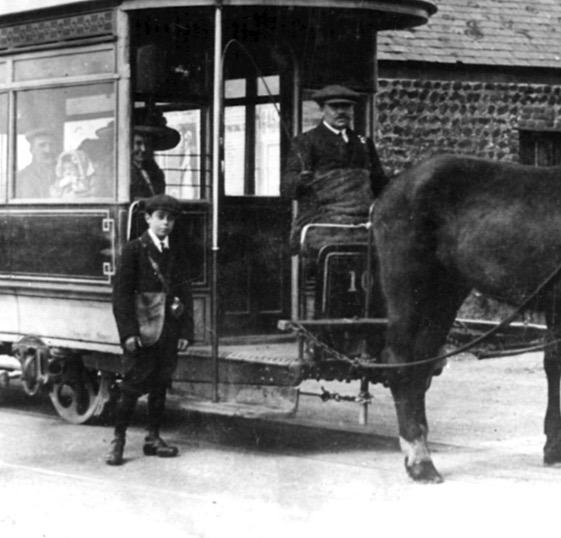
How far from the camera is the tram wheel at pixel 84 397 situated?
9.73 meters

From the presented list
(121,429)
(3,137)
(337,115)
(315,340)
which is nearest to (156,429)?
(121,429)

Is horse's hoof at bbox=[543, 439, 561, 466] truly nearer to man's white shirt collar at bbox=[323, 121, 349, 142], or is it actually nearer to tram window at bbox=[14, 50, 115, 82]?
man's white shirt collar at bbox=[323, 121, 349, 142]

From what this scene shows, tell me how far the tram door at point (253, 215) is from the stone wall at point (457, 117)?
17.8 ft

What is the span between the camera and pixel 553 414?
809 centimetres

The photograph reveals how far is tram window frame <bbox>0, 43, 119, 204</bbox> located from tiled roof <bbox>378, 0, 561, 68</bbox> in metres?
6.19

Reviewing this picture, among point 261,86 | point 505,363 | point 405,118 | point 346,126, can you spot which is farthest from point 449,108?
point 346,126

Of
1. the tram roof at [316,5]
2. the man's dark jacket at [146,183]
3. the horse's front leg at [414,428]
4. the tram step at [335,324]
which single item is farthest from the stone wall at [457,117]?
the horse's front leg at [414,428]

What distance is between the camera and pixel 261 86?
981cm

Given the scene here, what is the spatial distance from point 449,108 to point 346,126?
750cm

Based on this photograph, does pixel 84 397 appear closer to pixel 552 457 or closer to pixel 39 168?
pixel 39 168

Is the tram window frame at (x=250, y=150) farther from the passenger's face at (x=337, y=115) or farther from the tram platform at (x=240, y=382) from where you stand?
the tram platform at (x=240, y=382)

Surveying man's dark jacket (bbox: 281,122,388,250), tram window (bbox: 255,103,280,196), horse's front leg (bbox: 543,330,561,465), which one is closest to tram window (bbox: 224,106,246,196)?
tram window (bbox: 255,103,280,196)

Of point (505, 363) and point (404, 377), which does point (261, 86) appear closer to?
point (404, 377)

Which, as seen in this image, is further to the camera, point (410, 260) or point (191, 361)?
point (191, 361)
